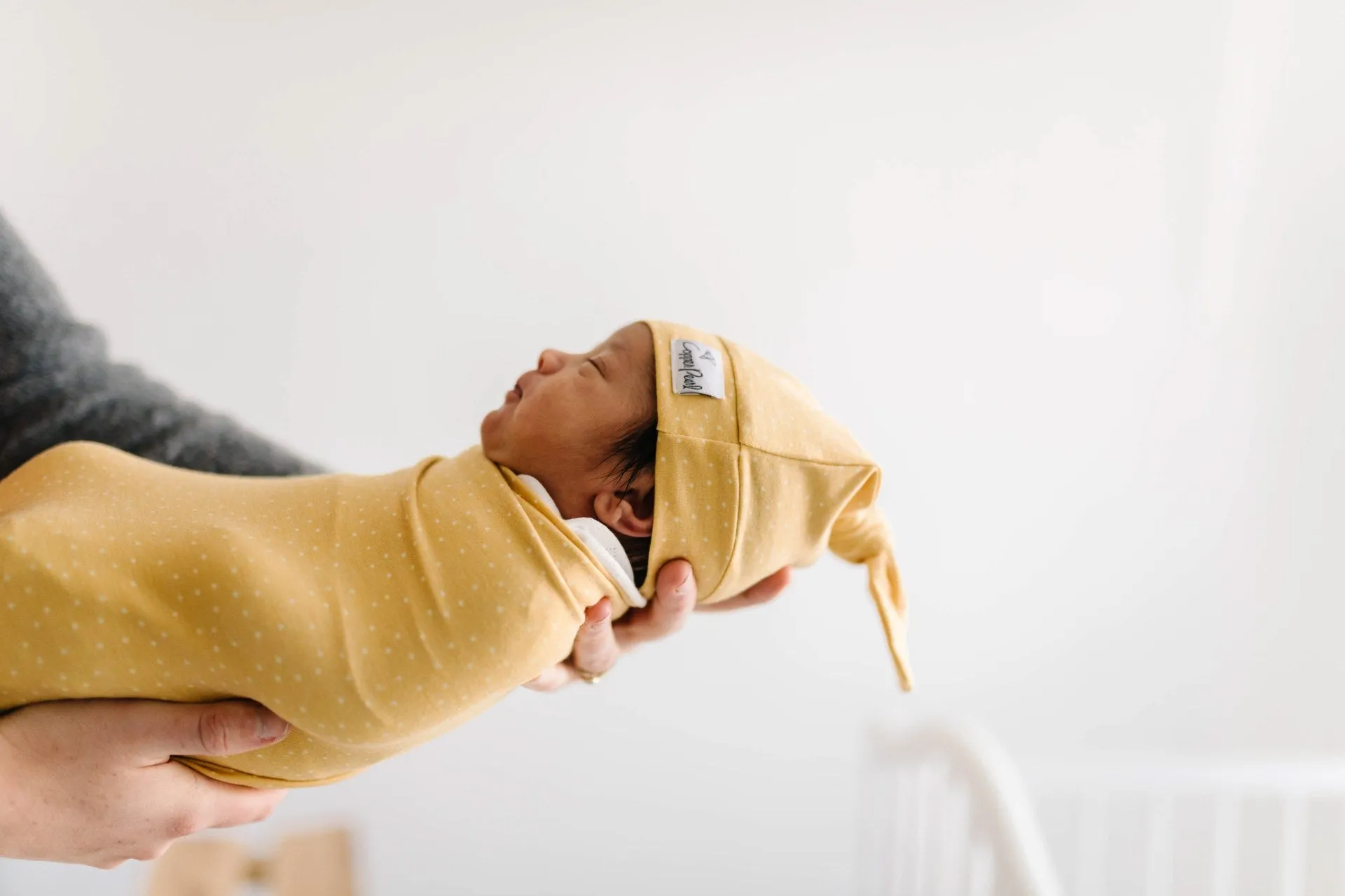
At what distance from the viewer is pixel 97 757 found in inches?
36.1

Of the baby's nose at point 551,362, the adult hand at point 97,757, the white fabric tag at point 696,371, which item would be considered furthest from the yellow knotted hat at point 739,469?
the adult hand at point 97,757

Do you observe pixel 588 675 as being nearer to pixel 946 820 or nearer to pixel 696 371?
pixel 696 371

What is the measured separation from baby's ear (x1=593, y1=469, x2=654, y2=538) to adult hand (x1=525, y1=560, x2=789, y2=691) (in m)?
0.06

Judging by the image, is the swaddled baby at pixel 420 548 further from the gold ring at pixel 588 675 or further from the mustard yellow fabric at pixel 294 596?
the gold ring at pixel 588 675

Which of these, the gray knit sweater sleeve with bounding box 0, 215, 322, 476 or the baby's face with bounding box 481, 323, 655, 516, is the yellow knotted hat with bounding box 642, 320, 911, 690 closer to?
the baby's face with bounding box 481, 323, 655, 516

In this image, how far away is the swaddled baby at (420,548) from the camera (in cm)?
91

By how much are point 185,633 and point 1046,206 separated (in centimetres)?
189

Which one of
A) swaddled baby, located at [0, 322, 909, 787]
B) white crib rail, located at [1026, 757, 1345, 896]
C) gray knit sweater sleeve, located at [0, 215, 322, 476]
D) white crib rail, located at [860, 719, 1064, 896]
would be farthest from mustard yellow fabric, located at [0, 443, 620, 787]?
white crib rail, located at [1026, 757, 1345, 896]

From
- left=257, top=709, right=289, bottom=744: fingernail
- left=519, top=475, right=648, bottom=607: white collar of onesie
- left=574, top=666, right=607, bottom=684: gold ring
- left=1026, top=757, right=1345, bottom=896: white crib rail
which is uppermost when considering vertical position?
left=519, top=475, right=648, bottom=607: white collar of onesie

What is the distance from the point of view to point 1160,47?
85.7 inches

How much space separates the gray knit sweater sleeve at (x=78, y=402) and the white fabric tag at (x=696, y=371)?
545 mm

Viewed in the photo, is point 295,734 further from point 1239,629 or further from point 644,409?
point 1239,629

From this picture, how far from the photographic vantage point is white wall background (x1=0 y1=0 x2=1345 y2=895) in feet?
6.25

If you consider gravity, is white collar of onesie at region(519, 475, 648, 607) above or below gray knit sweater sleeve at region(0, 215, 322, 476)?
below
